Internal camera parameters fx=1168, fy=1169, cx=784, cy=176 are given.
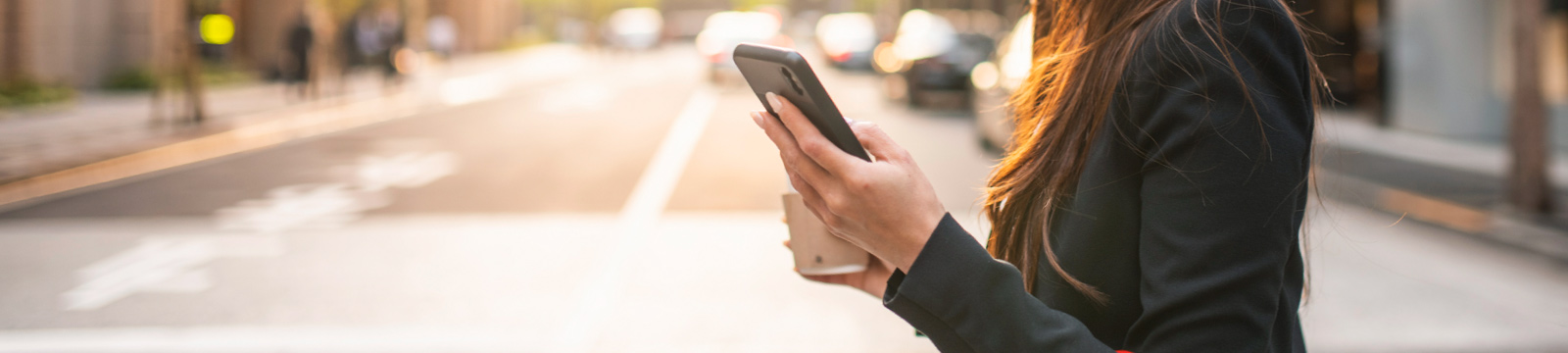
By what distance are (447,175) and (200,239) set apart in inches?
137

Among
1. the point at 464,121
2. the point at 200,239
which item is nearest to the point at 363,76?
the point at 464,121

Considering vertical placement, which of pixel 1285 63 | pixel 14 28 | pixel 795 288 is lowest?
pixel 795 288

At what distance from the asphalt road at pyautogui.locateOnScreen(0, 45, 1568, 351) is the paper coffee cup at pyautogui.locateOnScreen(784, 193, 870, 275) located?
0.90 meters

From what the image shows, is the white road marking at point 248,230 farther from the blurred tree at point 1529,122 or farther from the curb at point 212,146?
the blurred tree at point 1529,122

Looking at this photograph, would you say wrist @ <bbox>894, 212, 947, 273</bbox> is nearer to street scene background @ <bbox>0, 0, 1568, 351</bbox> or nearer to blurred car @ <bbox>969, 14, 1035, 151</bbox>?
street scene background @ <bbox>0, 0, 1568, 351</bbox>

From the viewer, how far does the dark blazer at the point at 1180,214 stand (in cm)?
106

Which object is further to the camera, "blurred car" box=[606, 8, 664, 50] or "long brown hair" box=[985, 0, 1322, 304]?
"blurred car" box=[606, 8, 664, 50]

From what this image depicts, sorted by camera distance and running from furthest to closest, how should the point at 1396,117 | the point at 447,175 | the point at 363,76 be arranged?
the point at 363,76 < the point at 1396,117 < the point at 447,175

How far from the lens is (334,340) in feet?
15.7

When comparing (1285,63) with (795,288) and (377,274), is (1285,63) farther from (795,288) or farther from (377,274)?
(377,274)

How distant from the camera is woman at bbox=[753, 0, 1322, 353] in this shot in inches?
41.7

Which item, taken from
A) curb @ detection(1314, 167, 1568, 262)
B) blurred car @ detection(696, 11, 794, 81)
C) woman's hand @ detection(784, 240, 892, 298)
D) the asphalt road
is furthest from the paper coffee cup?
blurred car @ detection(696, 11, 794, 81)

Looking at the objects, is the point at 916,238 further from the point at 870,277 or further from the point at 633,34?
the point at 633,34

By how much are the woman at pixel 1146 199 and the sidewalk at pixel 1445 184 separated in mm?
4107
